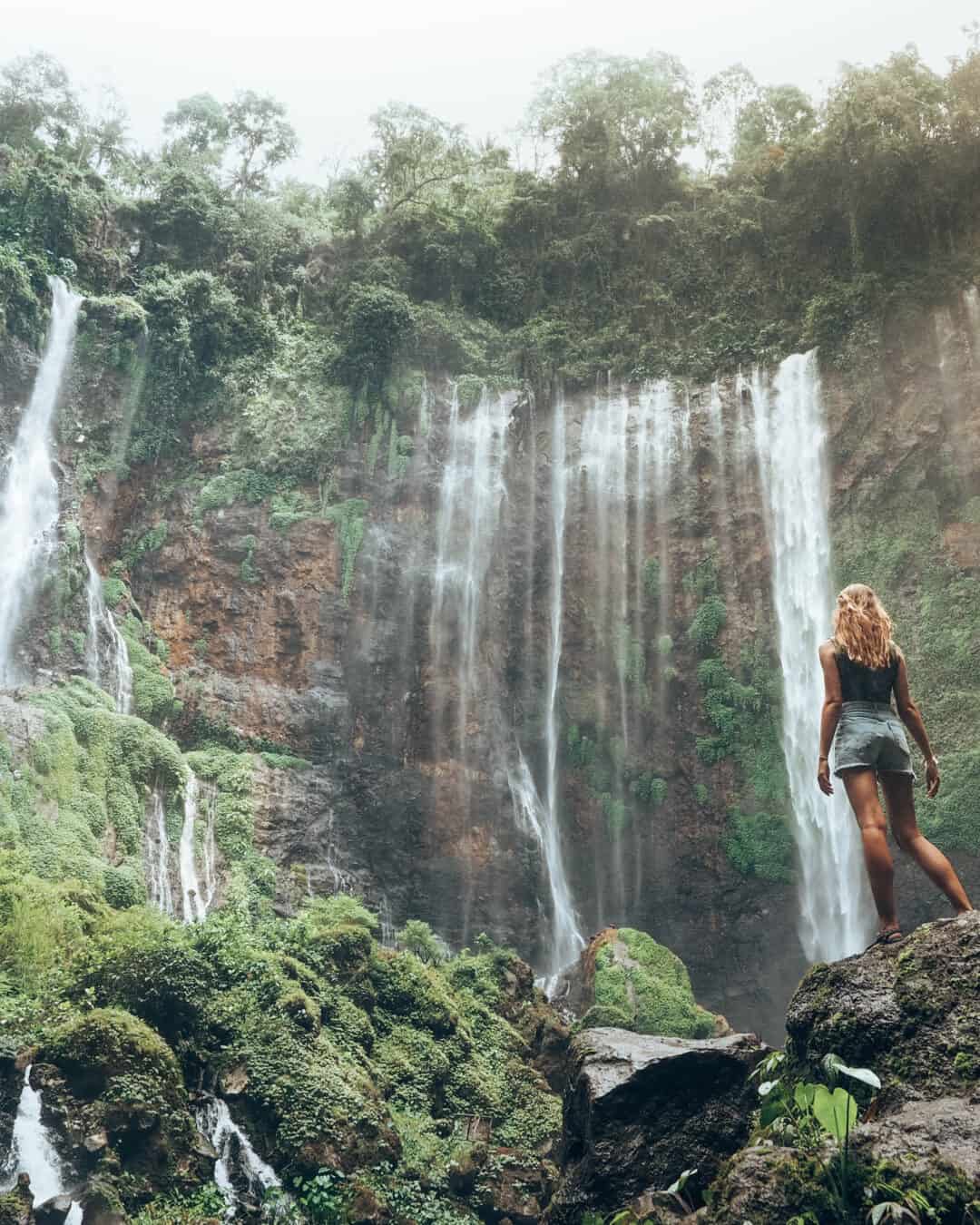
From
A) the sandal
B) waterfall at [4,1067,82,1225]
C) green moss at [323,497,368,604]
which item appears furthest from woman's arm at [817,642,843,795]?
green moss at [323,497,368,604]

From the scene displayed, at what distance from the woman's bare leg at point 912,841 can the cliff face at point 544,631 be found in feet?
41.2

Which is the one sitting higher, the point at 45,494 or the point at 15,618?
the point at 45,494

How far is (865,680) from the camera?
5160mm

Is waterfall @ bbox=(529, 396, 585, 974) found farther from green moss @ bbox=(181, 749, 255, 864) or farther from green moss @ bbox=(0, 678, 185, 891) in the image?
green moss @ bbox=(0, 678, 185, 891)

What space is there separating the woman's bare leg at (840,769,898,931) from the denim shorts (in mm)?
56

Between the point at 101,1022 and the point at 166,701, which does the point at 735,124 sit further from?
the point at 101,1022

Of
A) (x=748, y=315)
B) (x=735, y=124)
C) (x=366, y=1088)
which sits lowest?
(x=366, y=1088)

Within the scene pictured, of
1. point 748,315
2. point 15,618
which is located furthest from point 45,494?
point 748,315

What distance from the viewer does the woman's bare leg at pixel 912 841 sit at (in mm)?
4820

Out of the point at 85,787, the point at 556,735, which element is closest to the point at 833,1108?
the point at 85,787

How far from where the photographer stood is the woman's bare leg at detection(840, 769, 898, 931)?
16.1ft

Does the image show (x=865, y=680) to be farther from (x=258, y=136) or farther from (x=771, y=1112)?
(x=258, y=136)

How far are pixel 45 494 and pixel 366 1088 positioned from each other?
12138 mm

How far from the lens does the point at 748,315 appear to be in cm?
2178
